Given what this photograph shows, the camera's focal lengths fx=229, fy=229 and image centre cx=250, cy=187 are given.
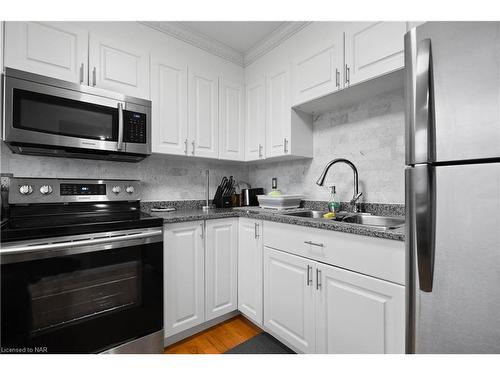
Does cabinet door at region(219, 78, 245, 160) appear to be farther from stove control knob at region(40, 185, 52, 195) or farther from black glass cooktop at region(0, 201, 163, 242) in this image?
stove control knob at region(40, 185, 52, 195)

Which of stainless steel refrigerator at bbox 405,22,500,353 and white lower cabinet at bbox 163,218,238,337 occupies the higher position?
stainless steel refrigerator at bbox 405,22,500,353

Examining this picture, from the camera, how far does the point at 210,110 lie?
81.5 inches

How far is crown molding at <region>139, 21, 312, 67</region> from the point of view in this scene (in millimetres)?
1827

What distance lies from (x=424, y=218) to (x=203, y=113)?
1.79m

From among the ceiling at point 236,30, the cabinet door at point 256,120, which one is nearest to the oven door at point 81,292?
the cabinet door at point 256,120

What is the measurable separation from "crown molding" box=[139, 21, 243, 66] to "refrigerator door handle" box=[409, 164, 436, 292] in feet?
6.56

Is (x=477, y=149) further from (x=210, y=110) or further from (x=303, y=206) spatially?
(x=210, y=110)

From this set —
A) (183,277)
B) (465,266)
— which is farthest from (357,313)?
(183,277)

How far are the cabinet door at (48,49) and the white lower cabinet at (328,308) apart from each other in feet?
5.75

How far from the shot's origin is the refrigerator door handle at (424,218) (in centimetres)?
72

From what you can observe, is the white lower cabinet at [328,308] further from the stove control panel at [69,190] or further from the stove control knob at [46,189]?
the stove control knob at [46,189]

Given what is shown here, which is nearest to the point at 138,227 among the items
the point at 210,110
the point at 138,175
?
the point at 138,175

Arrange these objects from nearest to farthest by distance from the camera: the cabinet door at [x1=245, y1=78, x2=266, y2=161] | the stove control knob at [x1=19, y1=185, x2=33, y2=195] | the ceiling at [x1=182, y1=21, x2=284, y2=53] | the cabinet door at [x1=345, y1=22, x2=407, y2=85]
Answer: the cabinet door at [x1=345, y1=22, x2=407, y2=85]
the stove control knob at [x1=19, y1=185, x2=33, y2=195]
the ceiling at [x1=182, y1=21, x2=284, y2=53]
the cabinet door at [x1=245, y1=78, x2=266, y2=161]

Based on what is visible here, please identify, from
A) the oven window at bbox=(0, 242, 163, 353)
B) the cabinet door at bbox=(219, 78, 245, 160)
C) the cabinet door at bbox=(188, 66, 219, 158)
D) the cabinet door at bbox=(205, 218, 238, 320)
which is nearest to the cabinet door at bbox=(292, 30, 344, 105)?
the cabinet door at bbox=(219, 78, 245, 160)
